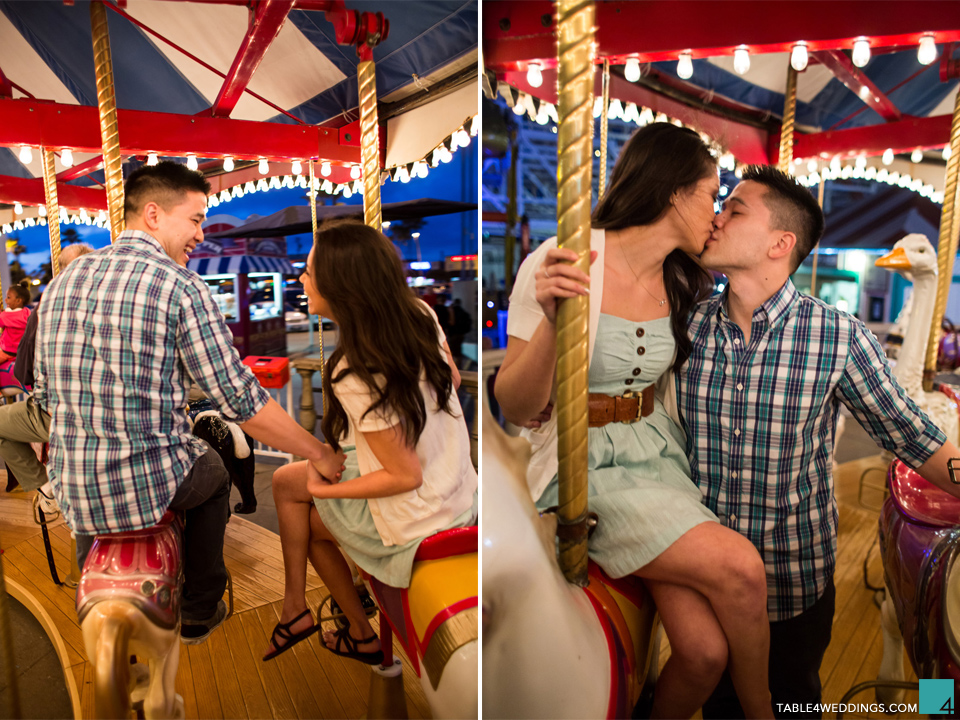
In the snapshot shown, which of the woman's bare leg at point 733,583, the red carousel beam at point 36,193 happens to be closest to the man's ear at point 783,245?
the woman's bare leg at point 733,583

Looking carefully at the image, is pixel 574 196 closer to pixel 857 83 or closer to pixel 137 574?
pixel 137 574

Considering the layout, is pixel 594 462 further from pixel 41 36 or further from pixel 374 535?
pixel 41 36

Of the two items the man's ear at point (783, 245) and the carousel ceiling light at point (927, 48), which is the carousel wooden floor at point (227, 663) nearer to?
the man's ear at point (783, 245)

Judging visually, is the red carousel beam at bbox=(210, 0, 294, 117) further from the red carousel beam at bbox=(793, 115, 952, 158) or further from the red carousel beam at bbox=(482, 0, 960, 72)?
the red carousel beam at bbox=(793, 115, 952, 158)

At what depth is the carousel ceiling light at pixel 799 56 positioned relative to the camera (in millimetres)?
930

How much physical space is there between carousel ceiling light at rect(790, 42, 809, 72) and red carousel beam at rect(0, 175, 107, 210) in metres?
1.23

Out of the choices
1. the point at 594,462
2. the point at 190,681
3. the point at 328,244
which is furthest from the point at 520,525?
the point at 190,681

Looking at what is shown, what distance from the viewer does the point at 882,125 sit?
1.04 meters

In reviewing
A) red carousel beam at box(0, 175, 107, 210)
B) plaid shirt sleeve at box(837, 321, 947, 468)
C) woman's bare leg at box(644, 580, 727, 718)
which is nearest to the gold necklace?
plaid shirt sleeve at box(837, 321, 947, 468)

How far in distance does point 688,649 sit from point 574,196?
534 millimetres

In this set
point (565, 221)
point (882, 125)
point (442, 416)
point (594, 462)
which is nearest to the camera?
point (565, 221)

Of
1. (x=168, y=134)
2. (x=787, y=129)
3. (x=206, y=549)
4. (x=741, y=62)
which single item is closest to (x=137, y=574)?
(x=206, y=549)

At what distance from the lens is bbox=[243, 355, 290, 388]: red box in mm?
833

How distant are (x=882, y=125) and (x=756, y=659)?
40.3 inches
